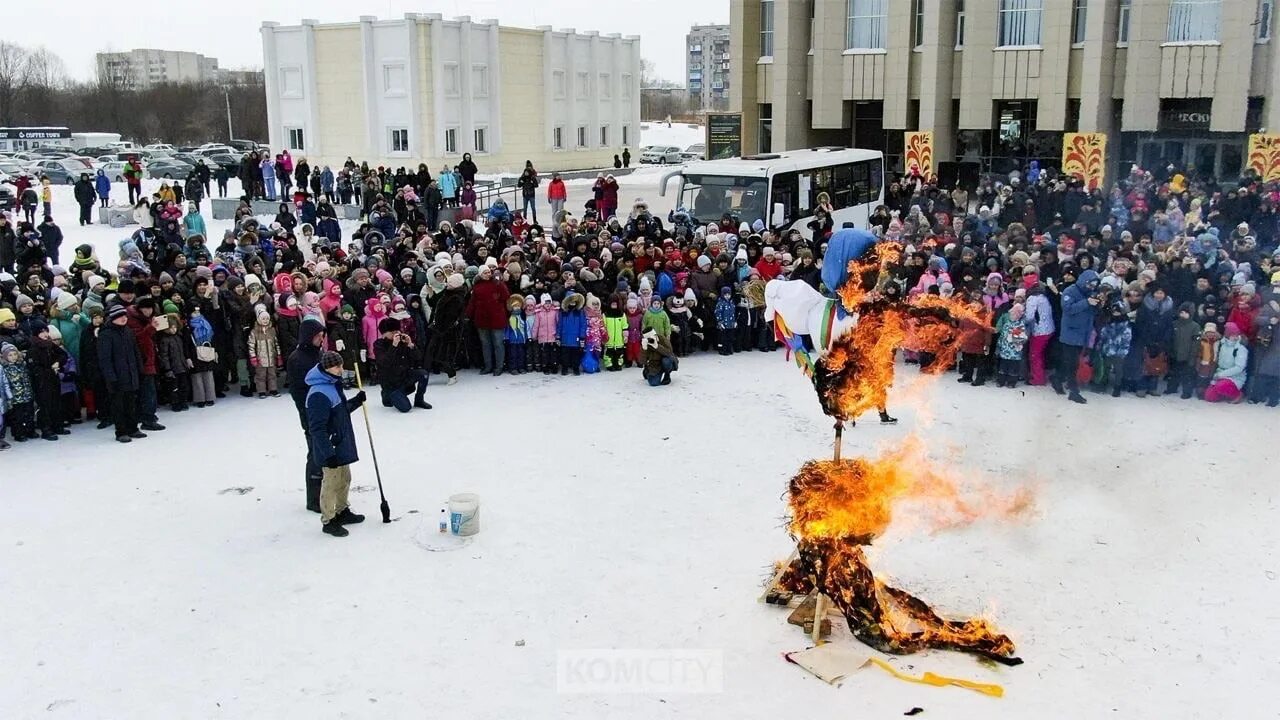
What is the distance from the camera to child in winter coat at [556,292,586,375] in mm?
14742

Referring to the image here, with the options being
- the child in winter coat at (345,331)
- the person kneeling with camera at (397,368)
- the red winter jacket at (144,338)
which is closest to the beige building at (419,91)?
the child in winter coat at (345,331)

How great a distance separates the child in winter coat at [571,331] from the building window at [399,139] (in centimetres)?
3463

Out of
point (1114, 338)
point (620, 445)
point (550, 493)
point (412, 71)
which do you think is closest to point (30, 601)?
point (550, 493)

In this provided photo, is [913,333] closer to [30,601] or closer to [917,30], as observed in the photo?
[30,601]

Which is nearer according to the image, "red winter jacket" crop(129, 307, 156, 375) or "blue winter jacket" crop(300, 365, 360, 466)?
"blue winter jacket" crop(300, 365, 360, 466)

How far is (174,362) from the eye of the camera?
42.4ft

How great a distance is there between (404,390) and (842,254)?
676cm

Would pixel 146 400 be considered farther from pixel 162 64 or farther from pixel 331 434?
pixel 162 64

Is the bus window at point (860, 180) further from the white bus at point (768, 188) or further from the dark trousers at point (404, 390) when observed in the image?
the dark trousers at point (404, 390)

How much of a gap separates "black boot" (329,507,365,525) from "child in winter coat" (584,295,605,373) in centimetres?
573

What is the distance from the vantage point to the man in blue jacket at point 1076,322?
13477 millimetres

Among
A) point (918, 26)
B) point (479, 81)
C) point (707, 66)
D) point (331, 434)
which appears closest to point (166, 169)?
point (479, 81)

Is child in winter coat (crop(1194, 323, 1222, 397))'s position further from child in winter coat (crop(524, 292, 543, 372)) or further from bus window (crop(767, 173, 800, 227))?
bus window (crop(767, 173, 800, 227))

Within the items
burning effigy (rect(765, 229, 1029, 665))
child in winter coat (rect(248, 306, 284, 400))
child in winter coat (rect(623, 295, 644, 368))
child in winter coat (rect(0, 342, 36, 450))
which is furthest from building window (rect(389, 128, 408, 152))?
burning effigy (rect(765, 229, 1029, 665))
